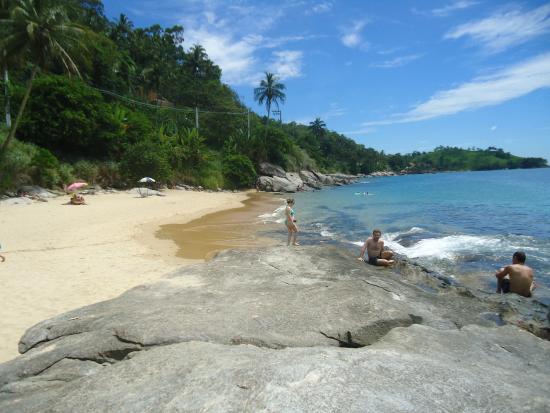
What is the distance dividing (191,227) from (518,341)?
14.0 meters

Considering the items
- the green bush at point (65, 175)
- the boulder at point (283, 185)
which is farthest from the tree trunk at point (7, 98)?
the boulder at point (283, 185)

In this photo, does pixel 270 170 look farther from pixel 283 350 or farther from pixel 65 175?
pixel 283 350

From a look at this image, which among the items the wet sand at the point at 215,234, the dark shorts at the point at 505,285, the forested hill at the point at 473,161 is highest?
the forested hill at the point at 473,161

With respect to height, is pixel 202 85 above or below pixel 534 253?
above

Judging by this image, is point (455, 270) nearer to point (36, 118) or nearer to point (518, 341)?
point (518, 341)

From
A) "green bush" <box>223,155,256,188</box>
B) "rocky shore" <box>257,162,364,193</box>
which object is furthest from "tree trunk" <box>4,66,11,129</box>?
"rocky shore" <box>257,162,364,193</box>

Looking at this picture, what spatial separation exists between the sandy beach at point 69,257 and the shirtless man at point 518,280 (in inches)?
297

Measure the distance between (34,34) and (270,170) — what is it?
Result: 33712 mm

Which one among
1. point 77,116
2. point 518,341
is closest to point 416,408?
point 518,341

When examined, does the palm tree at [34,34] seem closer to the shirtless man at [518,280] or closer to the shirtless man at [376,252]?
the shirtless man at [376,252]

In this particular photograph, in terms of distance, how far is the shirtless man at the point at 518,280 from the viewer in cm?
716

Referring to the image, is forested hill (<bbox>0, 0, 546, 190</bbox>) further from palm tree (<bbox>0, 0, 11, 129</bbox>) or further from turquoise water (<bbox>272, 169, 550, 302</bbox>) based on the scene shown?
turquoise water (<bbox>272, 169, 550, 302</bbox>)

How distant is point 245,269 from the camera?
21.5 feet

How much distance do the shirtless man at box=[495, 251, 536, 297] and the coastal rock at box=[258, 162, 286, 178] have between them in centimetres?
4302
